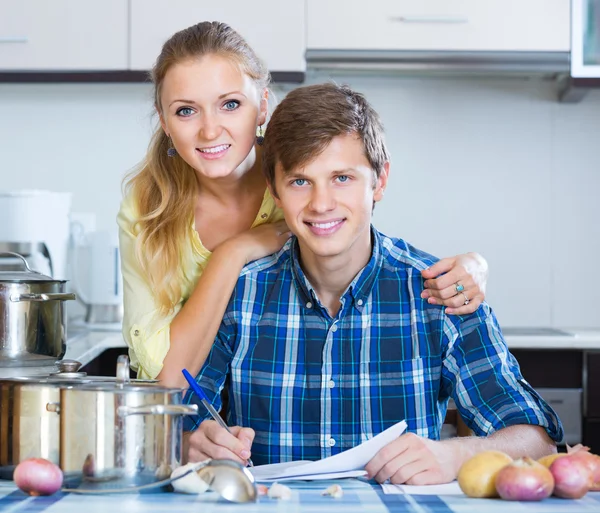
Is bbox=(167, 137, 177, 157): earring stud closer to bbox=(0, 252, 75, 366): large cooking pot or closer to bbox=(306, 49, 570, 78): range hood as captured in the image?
bbox=(0, 252, 75, 366): large cooking pot

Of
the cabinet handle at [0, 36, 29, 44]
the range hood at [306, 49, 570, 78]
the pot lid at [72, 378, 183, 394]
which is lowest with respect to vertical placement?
the pot lid at [72, 378, 183, 394]

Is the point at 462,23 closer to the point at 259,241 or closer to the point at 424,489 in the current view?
the point at 259,241

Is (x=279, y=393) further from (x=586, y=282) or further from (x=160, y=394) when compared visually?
(x=586, y=282)

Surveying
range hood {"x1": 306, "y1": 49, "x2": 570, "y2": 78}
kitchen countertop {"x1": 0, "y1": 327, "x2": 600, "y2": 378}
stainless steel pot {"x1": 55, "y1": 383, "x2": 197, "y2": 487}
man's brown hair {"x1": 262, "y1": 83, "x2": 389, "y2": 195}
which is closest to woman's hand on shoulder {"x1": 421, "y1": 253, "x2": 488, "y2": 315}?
man's brown hair {"x1": 262, "y1": 83, "x2": 389, "y2": 195}

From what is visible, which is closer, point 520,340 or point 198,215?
point 198,215

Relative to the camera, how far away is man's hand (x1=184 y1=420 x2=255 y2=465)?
133 cm

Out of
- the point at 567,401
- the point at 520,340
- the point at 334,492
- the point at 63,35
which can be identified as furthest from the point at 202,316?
the point at 63,35

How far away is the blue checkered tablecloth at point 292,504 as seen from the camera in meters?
1.02

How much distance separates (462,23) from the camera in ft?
8.82

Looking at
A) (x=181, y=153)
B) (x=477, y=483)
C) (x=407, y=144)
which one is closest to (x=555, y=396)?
(x=407, y=144)

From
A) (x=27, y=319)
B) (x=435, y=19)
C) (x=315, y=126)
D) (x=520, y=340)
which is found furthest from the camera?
(x=435, y=19)

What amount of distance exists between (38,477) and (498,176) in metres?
2.21

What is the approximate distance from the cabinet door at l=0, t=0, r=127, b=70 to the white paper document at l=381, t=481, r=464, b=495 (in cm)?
189

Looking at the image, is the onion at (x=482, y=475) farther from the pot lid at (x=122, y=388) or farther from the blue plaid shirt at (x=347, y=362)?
the blue plaid shirt at (x=347, y=362)
